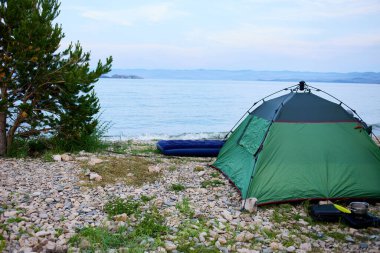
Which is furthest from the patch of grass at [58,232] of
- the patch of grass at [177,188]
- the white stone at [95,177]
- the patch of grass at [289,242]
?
the patch of grass at [289,242]

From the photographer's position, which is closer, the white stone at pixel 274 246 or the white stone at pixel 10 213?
the white stone at pixel 274 246

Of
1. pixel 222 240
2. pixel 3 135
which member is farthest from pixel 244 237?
pixel 3 135

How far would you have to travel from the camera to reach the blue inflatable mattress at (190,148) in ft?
41.1

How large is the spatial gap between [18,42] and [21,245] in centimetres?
660

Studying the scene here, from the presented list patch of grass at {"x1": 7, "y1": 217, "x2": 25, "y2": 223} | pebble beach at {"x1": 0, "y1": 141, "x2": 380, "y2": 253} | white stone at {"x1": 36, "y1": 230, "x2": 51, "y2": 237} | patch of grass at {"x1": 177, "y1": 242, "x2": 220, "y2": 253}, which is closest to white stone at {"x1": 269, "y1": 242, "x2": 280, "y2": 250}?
pebble beach at {"x1": 0, "y1": 141, "x2": 380, "y2": 253}

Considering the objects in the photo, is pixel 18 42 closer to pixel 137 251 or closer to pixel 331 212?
pixel 137 251

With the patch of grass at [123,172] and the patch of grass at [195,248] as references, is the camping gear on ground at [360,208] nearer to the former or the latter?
the patch of grass at [195,248]

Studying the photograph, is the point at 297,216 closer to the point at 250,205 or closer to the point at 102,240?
the point at 250,205

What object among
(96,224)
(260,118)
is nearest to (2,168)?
(96,224)

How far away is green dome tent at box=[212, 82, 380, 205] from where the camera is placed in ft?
24.3

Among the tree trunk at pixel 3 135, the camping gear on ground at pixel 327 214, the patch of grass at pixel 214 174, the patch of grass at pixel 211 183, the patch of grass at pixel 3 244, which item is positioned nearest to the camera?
the patch of grass at pixel 3 244

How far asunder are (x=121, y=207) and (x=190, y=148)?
6353 millimetres

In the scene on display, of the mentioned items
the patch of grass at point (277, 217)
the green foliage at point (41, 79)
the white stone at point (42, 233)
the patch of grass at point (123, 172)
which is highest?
the green foliage at point (41, 79)

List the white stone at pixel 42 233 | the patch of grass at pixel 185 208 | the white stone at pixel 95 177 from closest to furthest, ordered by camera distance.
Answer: the white stone at pixel 42 233
the patch of grass at pixel 185 208
the white stone at pixel 95 177
